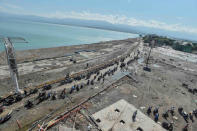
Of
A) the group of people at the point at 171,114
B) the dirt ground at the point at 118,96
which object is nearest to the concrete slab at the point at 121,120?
the group of people at the point at 171,114

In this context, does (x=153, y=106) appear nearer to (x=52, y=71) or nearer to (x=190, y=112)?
(x=190, y=112)

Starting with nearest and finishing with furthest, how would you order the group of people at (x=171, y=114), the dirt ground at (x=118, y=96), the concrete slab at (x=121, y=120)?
the concrete slab at (x=121, y=120)
the dirt ground at (x=118, y=96)
the group of people at (x=171, y=114)

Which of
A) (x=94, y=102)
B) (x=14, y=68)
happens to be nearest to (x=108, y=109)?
(x=94, y=102)

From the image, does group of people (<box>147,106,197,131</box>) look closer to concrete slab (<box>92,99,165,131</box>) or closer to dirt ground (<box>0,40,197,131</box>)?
dirt ground (<box>0,40,197,131</box>)

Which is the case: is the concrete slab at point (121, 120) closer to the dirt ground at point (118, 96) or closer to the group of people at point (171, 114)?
the group of people at point (171, 114)

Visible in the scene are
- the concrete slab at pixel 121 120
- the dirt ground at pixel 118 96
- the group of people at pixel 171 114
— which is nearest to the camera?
the concrete slab at pixel 121 120

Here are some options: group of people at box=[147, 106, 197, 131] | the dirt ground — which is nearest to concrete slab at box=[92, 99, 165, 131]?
group of people at box=[147, 106, 197, 131]

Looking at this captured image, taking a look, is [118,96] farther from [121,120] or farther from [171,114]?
[171,114]

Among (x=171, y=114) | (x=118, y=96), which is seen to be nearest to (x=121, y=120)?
(x=118, y=96)
